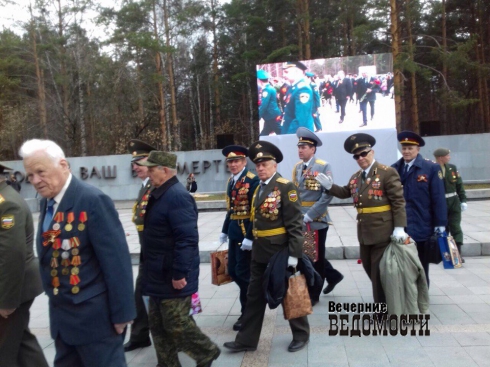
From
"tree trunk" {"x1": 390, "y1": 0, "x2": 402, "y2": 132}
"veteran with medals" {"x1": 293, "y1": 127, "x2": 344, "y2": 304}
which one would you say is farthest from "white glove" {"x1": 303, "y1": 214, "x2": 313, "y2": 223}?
"tree trunk" {"x1": 390, "y1": 0, "x2": 402, "y2": 132}

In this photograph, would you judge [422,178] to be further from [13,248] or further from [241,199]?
[13,248]

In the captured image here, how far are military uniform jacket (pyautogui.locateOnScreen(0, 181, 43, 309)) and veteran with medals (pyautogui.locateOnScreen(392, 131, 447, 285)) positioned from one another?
3838 millimetres

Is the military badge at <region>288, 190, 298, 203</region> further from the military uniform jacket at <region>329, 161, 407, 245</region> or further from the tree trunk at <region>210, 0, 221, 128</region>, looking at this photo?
the tree trunk at <region>210, 0, 221, 128</region>

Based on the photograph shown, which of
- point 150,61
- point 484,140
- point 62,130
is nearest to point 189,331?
point 484,140

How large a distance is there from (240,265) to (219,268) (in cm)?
23

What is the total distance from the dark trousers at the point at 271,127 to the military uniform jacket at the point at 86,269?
17.8 metres

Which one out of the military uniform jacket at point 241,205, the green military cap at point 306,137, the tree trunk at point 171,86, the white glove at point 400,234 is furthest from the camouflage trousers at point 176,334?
the tree trunk at point 171,86

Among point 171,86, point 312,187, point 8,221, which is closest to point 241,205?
point 312,187

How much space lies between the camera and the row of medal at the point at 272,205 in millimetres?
4359

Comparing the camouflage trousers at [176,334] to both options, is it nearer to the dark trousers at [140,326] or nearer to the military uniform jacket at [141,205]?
the dark trousers at [140,326]

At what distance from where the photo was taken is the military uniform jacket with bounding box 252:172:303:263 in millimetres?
4332

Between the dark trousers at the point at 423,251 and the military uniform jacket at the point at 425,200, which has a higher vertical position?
the military uniform jacket at the point at 425,200

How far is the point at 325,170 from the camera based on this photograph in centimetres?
562

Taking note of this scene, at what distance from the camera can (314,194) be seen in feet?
18.7
